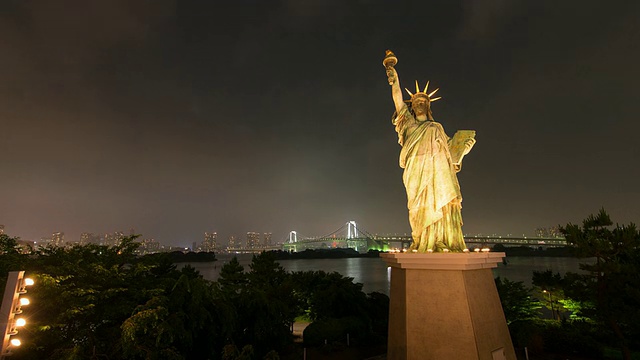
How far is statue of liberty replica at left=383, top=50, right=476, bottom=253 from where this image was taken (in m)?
5.70

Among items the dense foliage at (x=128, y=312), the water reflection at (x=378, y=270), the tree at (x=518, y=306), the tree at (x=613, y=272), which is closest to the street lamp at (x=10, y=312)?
the dense foliage at (x=128, y=312)

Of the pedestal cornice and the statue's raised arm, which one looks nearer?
the pedestal cornice

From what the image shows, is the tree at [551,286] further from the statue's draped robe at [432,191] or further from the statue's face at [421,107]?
the statue's face at [421,107]

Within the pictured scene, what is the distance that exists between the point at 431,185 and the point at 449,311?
2.10 meters

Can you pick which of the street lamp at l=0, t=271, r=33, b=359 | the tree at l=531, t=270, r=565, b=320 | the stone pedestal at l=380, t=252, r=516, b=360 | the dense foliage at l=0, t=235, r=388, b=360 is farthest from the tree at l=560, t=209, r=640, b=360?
the street lamp at l=0, t=271, r=33, b=359

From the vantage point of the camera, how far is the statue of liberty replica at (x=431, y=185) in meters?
5.70

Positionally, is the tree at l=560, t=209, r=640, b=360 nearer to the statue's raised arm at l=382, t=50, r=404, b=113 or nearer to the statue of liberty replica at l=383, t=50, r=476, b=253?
the statue of liberty replica at l=383, t=50, r=476, b=253

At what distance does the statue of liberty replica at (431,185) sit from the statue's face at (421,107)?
122 mm

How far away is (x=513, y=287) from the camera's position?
482 inches

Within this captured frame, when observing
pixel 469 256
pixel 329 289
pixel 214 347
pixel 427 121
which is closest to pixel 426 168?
pixel 427 121

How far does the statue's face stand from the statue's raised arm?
274 mm

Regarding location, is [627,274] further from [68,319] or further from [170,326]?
[68,319]

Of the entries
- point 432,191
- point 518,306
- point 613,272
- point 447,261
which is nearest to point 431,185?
point 432,191

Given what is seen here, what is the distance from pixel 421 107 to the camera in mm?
6398
